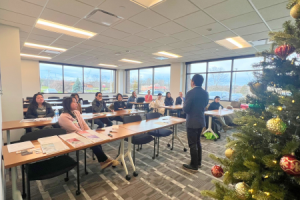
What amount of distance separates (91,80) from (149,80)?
13.7ft

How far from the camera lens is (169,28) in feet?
12.0

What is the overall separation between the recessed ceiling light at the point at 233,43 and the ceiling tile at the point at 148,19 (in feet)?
7.94

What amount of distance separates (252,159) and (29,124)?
358 centimetres

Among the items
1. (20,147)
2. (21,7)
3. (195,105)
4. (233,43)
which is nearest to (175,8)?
(195,105)

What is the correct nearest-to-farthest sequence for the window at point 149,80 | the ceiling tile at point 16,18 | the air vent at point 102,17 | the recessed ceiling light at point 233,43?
the air vent at point 102,17, the ceiling tile at point 16,18, the recessed ceiling light at point 233,43, the window at point 149,80

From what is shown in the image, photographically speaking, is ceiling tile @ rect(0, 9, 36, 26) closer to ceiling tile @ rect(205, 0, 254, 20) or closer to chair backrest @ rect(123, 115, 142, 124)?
chair backrest @ rect(123, 115, 142, 124)

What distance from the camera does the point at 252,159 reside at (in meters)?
0.93

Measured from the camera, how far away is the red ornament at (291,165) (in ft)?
2.40

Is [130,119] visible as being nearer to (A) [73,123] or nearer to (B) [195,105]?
(A) [73,123]

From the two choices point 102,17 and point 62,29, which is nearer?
point 102,17

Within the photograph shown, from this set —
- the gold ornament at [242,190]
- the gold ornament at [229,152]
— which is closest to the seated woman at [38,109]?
the gold ornament at [229,152]

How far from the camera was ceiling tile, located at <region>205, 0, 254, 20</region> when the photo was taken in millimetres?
2574

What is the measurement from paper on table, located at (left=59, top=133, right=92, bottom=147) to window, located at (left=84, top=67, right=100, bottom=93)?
9116 millimetres

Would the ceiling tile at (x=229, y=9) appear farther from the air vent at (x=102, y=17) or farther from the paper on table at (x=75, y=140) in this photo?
the paper on table at (x=75, y=140)
